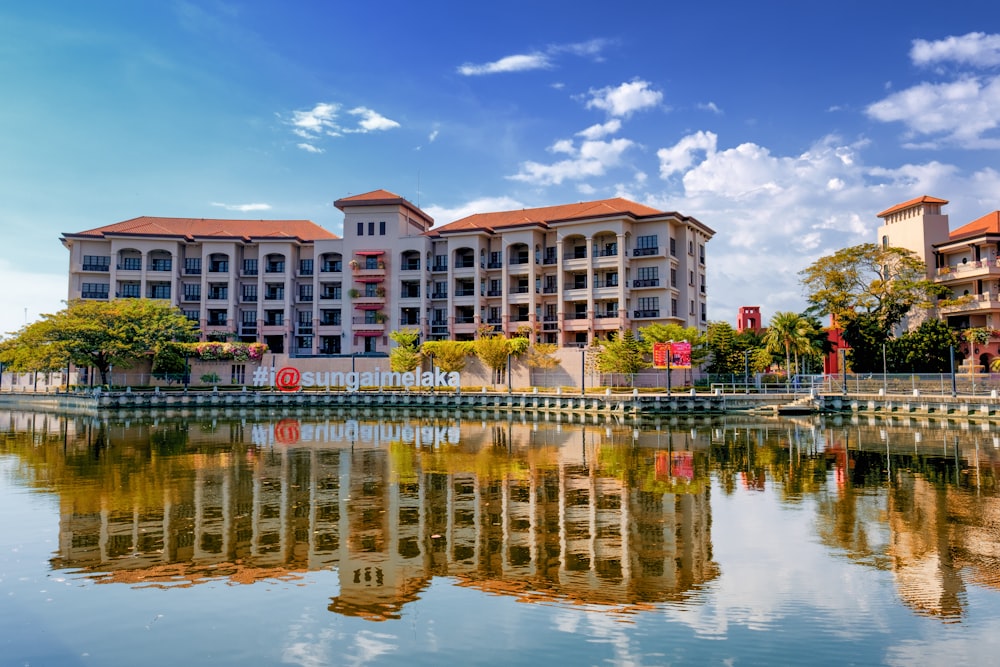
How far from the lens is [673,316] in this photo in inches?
2667

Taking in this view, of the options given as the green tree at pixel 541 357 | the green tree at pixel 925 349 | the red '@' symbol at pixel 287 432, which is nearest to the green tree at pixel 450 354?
the green tree at pixel 541 357

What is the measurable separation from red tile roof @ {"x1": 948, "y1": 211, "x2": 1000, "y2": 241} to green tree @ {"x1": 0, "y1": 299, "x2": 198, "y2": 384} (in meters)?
76.8

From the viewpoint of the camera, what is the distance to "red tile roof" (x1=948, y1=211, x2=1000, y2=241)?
60.2 m

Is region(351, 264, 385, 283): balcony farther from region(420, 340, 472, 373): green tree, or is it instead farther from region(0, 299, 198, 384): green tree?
region(0, 299, 198, 384): green tree

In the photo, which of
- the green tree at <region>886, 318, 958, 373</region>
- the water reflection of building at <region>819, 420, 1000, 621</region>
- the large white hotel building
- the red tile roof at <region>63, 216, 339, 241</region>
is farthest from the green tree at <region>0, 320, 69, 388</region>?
the green tree at <region>886, 318, 958, 373</region>

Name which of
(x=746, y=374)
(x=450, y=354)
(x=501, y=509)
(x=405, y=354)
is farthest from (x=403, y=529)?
(x=405, y=354)

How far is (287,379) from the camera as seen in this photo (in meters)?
68.2

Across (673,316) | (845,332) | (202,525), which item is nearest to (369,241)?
(673,316)

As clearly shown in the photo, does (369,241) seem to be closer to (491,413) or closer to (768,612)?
(491,413)

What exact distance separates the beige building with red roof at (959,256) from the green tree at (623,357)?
2756 centimetres

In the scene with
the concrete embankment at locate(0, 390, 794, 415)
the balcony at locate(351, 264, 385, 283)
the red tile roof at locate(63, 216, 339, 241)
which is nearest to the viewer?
the concrete embankment at locate(0, 390, 794, 415)

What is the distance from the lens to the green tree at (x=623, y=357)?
195 ft

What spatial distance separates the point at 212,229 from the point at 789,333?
217 ft

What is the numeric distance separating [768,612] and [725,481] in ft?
42.8
